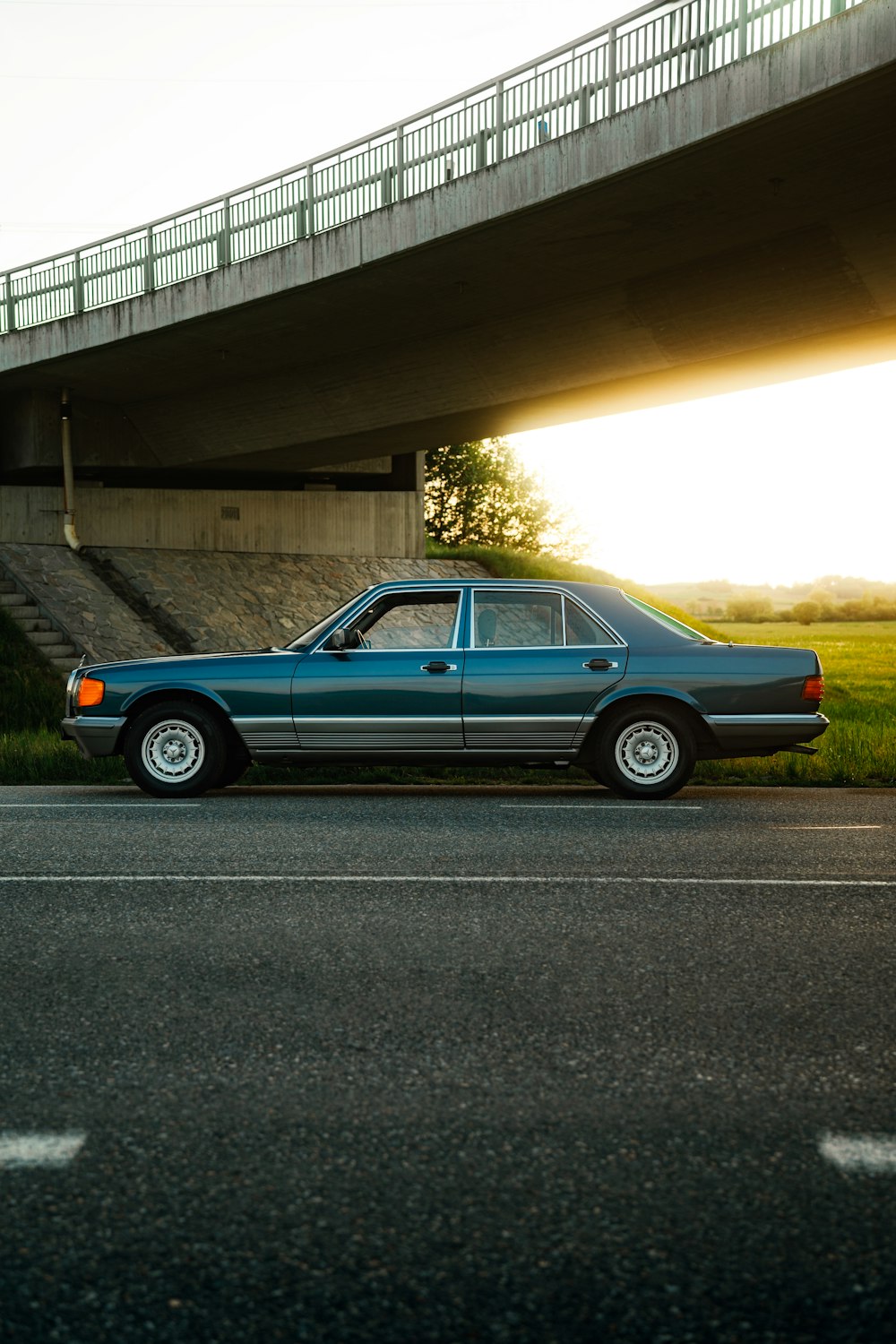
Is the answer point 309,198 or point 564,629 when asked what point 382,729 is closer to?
point 564,629

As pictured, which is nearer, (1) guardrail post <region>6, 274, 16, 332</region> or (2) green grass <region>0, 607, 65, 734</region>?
(2) green grass <region>0, 607, 65, 734</region>

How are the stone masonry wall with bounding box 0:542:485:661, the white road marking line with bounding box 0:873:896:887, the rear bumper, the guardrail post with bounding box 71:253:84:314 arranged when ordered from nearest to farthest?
the white road marking line with bounding box 0:873:896:887
the rear bumper
the guardrail post with bounding box 71:253:84:314
the stone masonry wall with bounding box 0:542:485:661

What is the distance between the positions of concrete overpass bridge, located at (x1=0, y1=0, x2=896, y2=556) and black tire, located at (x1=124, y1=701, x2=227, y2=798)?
909 centimetres

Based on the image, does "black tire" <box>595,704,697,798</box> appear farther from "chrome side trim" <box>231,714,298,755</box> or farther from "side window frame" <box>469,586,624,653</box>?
"chrome side trim" <box>231,714,298,755</box>

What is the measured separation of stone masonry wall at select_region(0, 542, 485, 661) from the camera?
2606 cm

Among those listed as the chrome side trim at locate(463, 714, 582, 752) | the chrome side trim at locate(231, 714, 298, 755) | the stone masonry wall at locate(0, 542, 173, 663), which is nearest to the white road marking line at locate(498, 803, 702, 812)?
the chrome side trim at locate(463, 714, 582, 752)

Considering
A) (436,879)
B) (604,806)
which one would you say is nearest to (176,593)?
(604,806)

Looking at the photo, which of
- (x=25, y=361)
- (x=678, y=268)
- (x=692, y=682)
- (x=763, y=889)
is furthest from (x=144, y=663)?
(x=25, y=361)

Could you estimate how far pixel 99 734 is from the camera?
1077 cm

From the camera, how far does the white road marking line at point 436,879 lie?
6.72 m

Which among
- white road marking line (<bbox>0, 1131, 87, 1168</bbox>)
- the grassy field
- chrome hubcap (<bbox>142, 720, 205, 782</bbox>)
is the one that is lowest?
the grassy field

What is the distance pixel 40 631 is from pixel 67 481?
484 cm

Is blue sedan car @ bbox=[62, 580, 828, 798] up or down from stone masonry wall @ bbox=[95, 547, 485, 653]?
down

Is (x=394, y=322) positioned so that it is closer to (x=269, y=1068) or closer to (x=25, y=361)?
(x=25, y=361)
